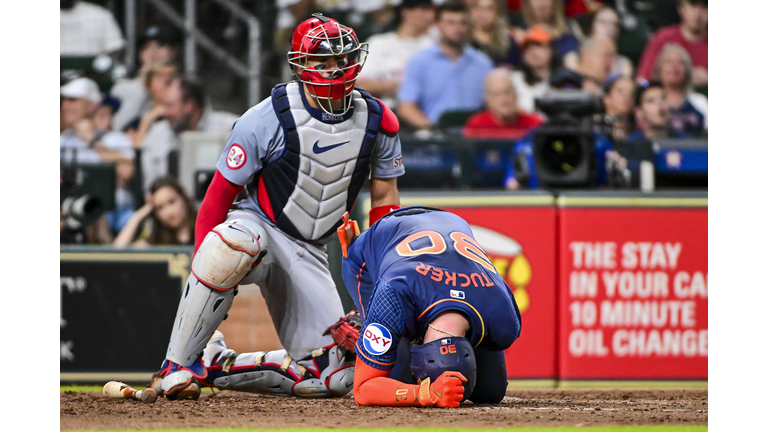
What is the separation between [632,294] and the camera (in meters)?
5.05

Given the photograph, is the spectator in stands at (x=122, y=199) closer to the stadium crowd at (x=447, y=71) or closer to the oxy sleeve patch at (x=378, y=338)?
the stadium crowd at (x=447, y=71)

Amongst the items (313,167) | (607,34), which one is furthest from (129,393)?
(607,34)

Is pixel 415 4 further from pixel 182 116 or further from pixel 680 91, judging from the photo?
pixel 680 91

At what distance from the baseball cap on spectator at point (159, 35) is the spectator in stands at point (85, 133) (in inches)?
25.0

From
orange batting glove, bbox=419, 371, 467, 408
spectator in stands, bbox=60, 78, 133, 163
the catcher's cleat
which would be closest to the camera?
orange batting glove, bbox=419, 371, 467, 408

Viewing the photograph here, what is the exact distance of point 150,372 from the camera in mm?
5285

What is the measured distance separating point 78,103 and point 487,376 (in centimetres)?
512

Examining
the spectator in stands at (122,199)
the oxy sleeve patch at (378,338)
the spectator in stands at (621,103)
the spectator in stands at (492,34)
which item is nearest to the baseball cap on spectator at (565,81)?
the spectator in stands at (621,103)

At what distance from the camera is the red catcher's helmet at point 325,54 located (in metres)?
3.97

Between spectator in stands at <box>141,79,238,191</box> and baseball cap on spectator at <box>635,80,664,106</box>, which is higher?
baseball cap on spectator at <box>635,80,664,106</box>

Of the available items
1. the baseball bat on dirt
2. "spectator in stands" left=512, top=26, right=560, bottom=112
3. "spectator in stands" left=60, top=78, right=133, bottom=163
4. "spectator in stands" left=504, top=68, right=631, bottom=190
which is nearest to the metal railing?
"spectator in stands" left=60, top=78, right=133, bottom=163

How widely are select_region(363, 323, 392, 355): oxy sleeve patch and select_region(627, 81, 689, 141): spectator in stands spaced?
491 centimetres

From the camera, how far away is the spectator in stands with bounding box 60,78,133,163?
6965 mm

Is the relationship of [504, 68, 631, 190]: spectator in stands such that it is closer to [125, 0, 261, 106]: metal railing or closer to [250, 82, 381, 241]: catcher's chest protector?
[250, 82, 381, 241]: catcher's chest protector
